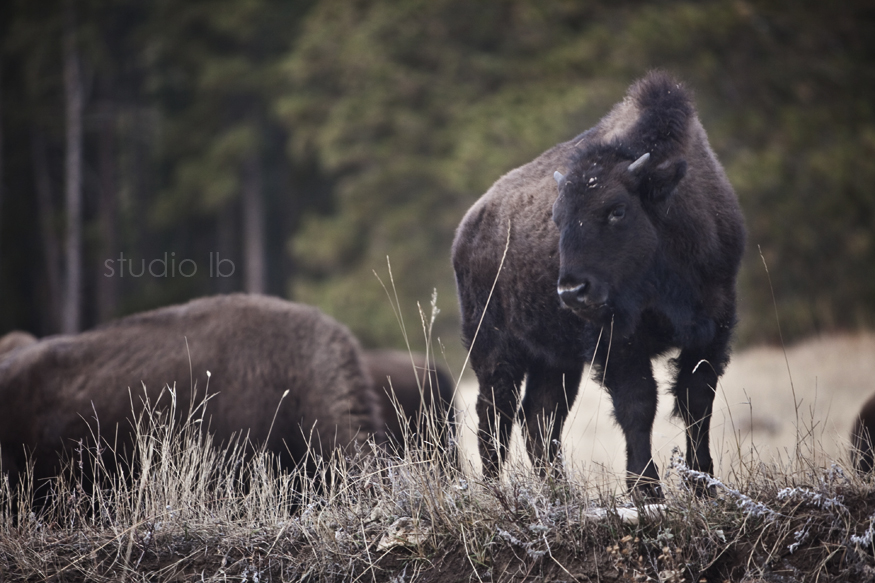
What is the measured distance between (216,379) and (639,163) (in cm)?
378

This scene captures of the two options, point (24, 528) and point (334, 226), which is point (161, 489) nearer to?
point (24, 528)

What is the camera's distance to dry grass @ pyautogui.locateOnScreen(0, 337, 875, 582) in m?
2.88

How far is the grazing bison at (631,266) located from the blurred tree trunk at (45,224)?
93.4ft

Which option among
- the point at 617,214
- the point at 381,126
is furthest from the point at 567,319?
the point at 381,126

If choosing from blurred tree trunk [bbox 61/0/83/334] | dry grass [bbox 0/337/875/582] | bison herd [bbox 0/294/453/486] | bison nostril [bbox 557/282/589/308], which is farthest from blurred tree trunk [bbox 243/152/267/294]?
bison nostril [bbox 557/282/589/308]

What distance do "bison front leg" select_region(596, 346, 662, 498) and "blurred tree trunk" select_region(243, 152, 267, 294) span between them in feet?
69.4

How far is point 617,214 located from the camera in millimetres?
3402

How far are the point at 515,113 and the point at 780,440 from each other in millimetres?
11018

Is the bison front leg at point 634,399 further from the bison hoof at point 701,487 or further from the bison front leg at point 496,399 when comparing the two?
the bison front leg at point 496,399

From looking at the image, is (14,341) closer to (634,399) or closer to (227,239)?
(634,399)

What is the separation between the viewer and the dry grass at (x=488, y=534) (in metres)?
2.88

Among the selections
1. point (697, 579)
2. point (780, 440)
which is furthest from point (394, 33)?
point (697, 579)

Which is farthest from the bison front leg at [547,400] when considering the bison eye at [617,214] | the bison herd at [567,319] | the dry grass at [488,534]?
the bison eye at [617,214]

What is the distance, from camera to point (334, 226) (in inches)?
859
